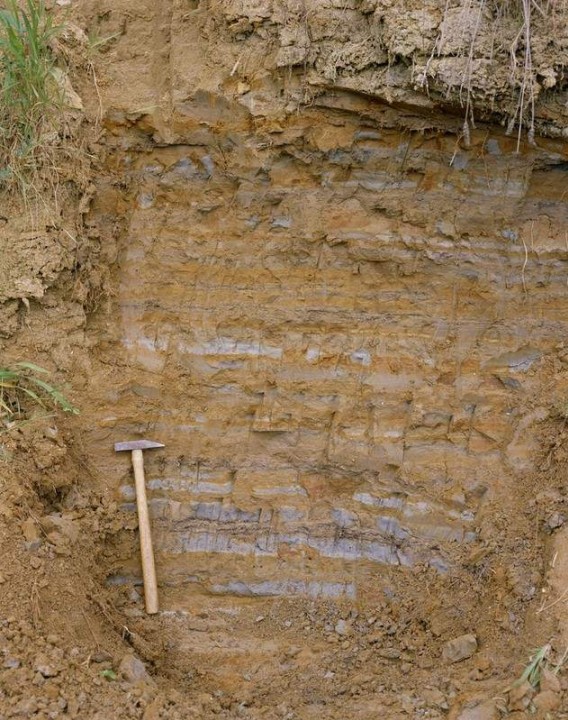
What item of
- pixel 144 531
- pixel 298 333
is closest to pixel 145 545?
pixel 144 531

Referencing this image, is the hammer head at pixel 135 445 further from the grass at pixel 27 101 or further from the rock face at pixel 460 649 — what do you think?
the rock face at pixel 460 649

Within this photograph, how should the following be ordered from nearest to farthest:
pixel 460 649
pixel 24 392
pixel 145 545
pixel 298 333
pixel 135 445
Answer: pixel 460 649
pixel 24 392
pixel 145 545
pixel 135 445
pixel 298 333

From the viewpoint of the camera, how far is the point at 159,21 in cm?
441

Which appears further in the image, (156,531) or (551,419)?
(156,531)

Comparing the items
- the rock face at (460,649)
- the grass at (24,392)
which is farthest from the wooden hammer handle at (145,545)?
the rock face at (460,649)

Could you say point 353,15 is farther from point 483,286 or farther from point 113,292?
point 113,292

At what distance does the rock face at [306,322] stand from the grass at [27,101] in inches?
13.0

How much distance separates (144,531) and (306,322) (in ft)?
4.42

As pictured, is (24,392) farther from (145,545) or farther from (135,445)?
(145,545)

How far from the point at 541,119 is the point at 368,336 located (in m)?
1.34

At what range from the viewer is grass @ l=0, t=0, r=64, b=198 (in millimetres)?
4086

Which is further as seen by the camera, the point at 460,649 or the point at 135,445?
the point at 135,445

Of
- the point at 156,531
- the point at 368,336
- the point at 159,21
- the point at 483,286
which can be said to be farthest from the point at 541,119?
the point at 156,531

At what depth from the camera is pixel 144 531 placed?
4.20m
